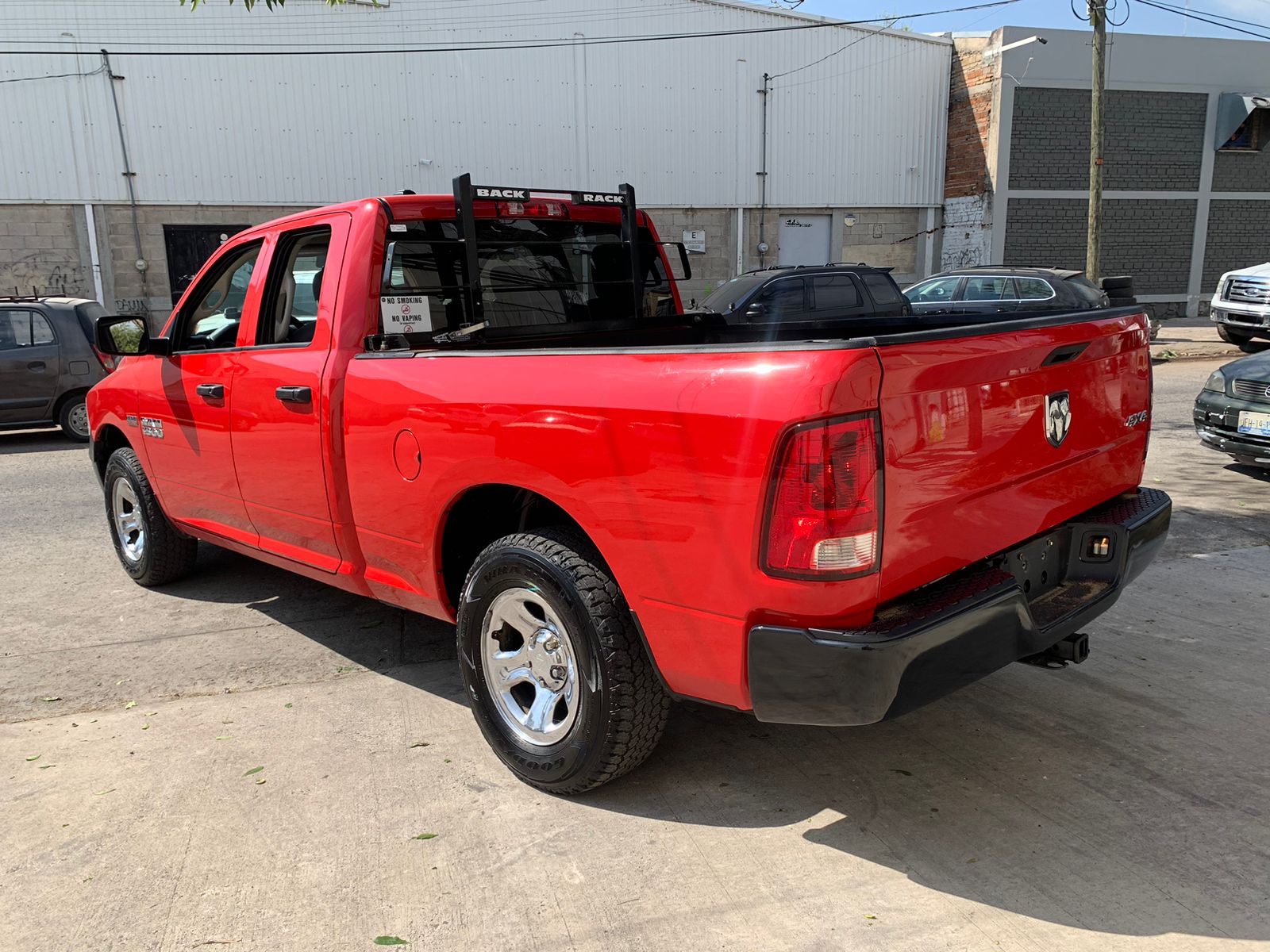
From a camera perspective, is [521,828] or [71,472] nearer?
[521,828]

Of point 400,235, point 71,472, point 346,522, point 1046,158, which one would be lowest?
point 71,472

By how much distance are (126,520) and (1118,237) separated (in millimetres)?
25151

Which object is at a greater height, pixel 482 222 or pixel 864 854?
pixel 482 222

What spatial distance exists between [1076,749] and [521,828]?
2.01m

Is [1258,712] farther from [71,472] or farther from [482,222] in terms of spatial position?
[71,472]

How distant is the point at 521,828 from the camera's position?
10.1ft

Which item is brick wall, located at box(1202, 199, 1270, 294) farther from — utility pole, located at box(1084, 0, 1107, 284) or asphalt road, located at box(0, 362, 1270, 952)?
asphalt road, located at box(0, 362, 1270, 952)

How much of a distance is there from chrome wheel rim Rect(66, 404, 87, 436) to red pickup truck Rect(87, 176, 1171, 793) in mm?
7589

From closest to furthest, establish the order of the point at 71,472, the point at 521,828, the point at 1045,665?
1. the point at 521,828
2. the point at 1045,665
3. the point at 71,472

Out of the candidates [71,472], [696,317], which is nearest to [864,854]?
[696,317]

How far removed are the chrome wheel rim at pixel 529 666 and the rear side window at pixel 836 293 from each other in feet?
29.2

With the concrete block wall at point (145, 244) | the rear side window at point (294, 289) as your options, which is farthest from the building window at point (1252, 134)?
the rear side window at point (294, 289)

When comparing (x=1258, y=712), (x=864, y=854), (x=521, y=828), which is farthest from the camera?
(x=1258, y=712)

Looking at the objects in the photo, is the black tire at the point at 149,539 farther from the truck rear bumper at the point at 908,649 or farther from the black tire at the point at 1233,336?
the black tire at the point at 1233,336
